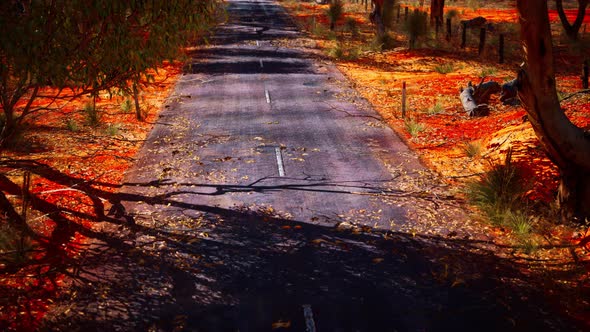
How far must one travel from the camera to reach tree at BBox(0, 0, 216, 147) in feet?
26.2

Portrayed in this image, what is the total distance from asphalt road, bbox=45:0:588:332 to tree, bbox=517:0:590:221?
5.98 ft

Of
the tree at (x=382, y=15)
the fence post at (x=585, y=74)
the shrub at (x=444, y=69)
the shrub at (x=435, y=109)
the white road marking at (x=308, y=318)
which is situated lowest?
the white road marking at (x=308, y=318)

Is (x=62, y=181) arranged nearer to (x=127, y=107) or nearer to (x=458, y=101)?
(x=127, y=107)

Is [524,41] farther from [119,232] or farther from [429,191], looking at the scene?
[119,232]

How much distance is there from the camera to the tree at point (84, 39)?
7.99 meters

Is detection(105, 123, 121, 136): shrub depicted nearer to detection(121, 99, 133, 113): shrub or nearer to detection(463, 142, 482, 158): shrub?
detection(121, 99, 133, 113): shrub

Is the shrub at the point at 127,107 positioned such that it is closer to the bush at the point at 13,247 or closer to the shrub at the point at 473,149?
the bush at the point at 13,247

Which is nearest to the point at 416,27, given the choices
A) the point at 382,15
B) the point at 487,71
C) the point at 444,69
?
the point at 382,15

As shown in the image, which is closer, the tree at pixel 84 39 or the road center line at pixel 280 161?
the tree at pixel 84 39

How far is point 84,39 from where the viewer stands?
8.84m

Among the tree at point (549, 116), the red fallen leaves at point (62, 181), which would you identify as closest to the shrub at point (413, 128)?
the tree at point (549, 116)

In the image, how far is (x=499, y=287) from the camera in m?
7.89

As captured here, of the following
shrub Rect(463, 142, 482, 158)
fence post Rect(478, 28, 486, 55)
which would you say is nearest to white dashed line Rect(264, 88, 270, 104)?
shrub Rect(463, 142, 482, 158)

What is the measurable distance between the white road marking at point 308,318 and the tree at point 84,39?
4.62 metres
